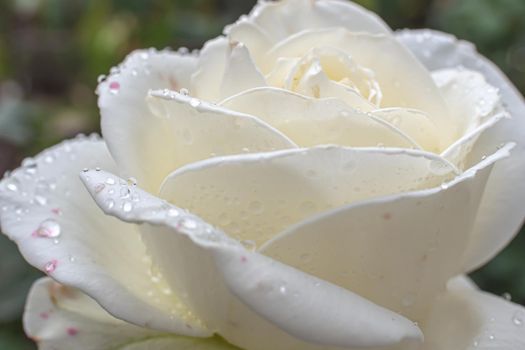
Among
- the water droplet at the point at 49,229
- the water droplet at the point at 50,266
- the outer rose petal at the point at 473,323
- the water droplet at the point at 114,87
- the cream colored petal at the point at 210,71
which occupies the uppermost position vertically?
the cream colored petal at the point at 210,71

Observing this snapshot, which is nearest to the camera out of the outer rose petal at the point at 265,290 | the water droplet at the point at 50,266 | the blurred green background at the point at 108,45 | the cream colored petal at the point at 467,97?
the outer rose petal at the point at 265,290

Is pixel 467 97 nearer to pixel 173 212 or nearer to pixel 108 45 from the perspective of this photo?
pixel 173 212

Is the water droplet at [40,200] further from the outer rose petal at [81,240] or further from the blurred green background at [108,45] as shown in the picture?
the blurred green background at [108,45]

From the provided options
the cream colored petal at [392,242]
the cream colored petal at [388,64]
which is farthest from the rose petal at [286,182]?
the cream colored petal at [388,64]

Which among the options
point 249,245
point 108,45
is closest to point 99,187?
point 249,245

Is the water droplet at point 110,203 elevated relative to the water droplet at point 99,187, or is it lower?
elevated

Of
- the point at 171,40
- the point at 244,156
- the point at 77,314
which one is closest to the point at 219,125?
the point at 244,156

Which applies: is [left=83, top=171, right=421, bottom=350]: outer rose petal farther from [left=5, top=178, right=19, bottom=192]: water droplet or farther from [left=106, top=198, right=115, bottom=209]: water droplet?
[left=5, top=178, right=19, bottom=192]: water droplet

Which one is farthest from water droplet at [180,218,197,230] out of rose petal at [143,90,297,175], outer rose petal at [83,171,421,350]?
rose petal at [143,90,297,175]
